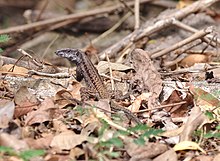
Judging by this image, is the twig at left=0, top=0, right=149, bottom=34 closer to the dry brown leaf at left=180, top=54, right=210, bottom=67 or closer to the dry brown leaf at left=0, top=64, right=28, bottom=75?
the dry brown leaf at left=180, top=54, right=210, bottom=67

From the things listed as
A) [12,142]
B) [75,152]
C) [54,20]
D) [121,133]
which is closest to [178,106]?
[121,133]

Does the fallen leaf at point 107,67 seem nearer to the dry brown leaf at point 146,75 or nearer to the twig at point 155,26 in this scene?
the dry brown leaf at point 146,75

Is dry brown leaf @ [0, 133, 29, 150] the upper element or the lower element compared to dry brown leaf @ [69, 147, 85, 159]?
upper

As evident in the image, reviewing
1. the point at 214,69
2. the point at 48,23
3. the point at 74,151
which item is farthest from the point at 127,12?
the point at 74,151

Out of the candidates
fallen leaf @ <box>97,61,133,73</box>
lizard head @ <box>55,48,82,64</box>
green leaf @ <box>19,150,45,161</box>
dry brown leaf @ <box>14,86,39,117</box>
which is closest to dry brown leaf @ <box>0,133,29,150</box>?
green leaf @ <box>19,150,45,161</box>

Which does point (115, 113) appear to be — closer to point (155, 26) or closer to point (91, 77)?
point (91, 77)

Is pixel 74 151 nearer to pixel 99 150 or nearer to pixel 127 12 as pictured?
pixel 99 150
